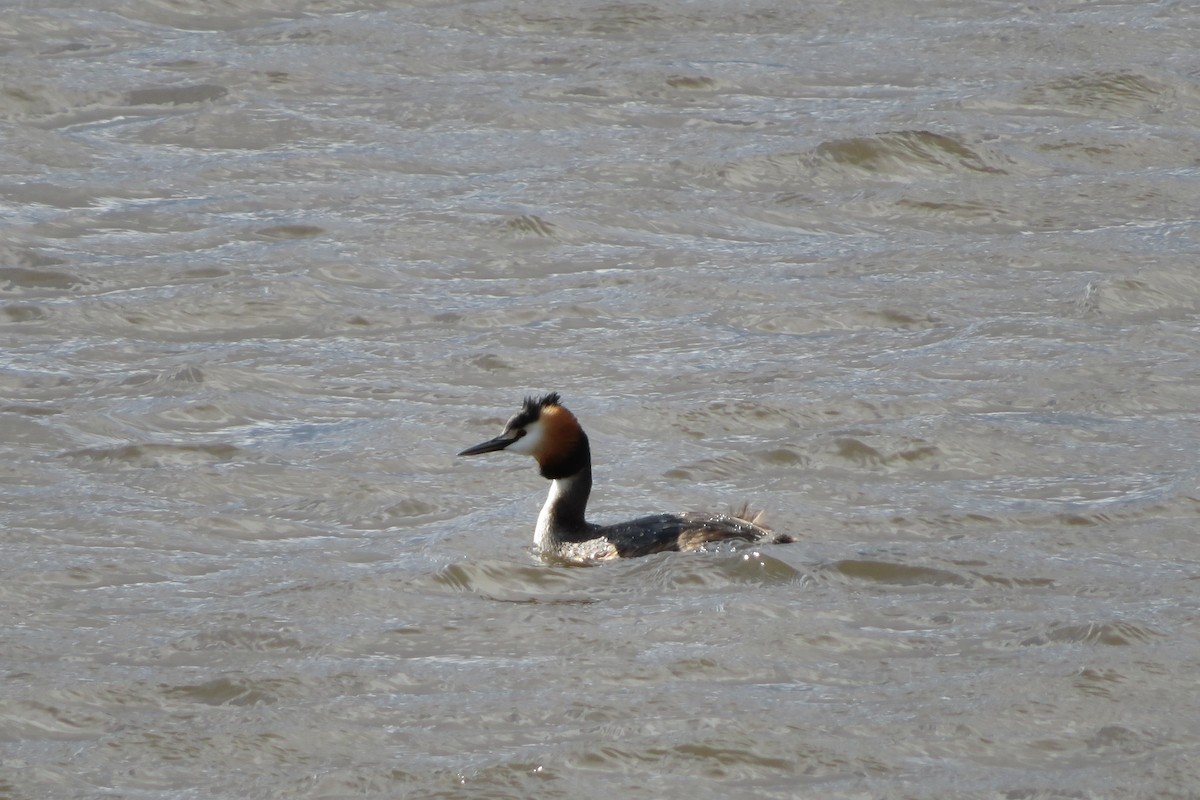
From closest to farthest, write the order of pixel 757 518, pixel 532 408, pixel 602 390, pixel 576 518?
1. pixel 757 518
2. pixel 576 518
3. pixel 532 408
4. pixel 602 390

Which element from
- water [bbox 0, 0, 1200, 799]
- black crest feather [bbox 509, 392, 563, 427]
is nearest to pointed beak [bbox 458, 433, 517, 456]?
black crest feather [bbox 509, 392, 563, 427]

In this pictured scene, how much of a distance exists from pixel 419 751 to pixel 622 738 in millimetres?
654

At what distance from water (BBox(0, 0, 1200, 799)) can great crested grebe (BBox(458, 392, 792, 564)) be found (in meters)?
0.16

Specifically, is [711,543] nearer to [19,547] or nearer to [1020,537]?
[1020,537]

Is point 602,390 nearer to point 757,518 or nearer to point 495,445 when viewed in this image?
point 495,445

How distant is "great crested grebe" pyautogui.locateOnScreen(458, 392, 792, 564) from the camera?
340 inches

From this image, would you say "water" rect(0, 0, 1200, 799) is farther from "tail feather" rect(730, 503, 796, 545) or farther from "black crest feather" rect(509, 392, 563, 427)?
"black crest feather" rect(509, 392, 563, 427)

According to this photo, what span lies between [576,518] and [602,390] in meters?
1.67

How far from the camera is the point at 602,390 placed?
1080cm

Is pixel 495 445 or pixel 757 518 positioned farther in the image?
pixel 495 445

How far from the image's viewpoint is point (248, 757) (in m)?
6.66

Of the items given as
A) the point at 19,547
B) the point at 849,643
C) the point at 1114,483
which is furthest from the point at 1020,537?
the point at 19,547

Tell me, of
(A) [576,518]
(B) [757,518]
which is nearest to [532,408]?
(A) [576,518]

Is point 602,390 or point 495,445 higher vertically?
point 495,445
